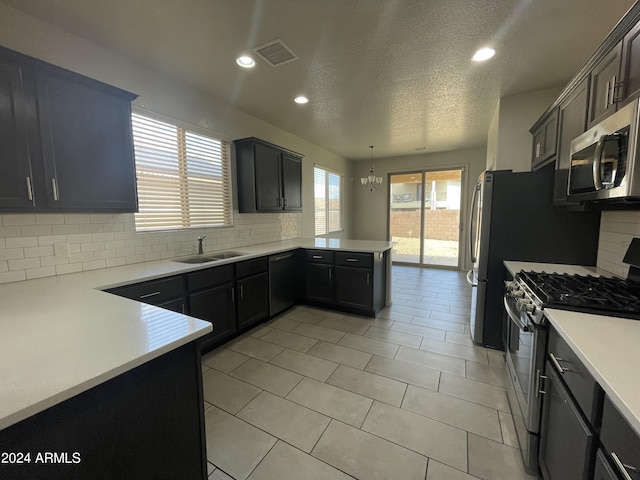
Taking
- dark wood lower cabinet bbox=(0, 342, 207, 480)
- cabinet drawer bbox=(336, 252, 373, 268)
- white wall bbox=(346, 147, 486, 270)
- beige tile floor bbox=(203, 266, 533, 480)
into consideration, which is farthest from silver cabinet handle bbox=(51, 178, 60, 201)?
white wall bbox=(346, 147, 486, 270)

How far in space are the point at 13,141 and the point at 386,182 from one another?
637 centimetres

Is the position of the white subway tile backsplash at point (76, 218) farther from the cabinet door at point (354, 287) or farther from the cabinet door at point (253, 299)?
the cabinet door at point (354, 287)

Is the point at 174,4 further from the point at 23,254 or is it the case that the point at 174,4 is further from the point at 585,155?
the point at 585,155

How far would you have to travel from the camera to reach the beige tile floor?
1475 mm

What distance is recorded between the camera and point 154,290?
2.06 meters

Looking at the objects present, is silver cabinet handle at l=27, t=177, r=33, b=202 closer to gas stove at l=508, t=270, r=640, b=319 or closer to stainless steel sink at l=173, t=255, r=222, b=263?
stainless steel sink at l=173, t=255, r=222, b=263

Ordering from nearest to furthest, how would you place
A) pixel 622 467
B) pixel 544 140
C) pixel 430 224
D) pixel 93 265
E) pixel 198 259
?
pixel 622 467 → pixel 93 265 → pixel 544 140 → pixel 198 259 → pixel 430 224

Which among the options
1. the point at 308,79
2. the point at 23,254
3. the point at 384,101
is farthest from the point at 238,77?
the point at 23,254

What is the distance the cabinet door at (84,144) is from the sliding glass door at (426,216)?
5819 millimetres

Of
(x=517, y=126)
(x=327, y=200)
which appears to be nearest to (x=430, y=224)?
(x=327, y=200)

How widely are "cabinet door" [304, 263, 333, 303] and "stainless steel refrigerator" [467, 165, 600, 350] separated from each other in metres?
1.70

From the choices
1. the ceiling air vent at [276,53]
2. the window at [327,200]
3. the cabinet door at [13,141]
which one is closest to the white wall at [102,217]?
the cabinet door at [13,141]

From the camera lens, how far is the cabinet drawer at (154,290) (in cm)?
190

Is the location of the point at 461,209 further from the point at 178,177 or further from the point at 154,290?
the point at 154,290
